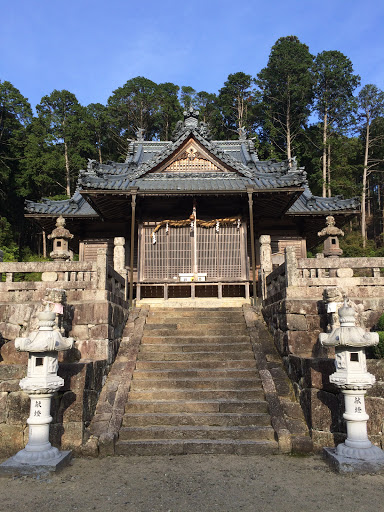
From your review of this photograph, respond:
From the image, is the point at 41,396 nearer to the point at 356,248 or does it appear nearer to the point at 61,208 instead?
the point at 61,208

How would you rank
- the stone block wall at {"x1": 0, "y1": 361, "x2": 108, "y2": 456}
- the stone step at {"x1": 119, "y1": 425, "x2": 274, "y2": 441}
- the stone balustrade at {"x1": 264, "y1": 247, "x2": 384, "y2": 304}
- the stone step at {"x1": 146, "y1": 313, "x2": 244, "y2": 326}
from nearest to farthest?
the stone block wall at {"x1": 0, "y1": 361, "x2": 108, "y2": 456} → the stone step at {"x1": 119, "y1": 425, "x2": 274, "y2": 441} → the stone balustrade at {"x1": 264, "y1": 247, "x2": 384, "y2": 304} → the stone step at {"x1": 146, "y1": 313, "x2": 244, "y2": 326}

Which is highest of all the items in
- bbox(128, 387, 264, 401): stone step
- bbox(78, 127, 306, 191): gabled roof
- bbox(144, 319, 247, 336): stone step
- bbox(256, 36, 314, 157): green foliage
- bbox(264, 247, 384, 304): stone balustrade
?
bbox(256, 36, 314, 157): green foliage

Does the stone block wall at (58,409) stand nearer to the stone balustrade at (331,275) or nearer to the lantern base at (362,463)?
the lantern base at (362,463)

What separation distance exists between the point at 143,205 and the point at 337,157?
27448mm

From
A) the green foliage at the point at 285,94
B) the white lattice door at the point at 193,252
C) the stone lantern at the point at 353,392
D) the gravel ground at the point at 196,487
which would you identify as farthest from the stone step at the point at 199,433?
the green foliage at the point at 285,94

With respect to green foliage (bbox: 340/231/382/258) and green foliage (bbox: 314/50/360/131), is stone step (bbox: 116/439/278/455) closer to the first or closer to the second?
green foliage (bbox: 340/231/382/258)

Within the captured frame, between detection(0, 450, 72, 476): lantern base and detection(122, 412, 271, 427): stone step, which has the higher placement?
detection(122, 412, 271, 427): stone step

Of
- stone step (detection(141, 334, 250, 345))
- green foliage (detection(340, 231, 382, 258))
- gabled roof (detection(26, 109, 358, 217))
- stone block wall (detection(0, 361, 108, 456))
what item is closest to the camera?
stone block wall (detection(0, 361, 108, 456))

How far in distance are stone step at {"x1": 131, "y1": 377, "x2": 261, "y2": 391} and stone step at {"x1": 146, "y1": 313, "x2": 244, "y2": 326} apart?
2.60m

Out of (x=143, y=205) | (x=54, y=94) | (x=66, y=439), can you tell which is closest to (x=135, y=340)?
(x=66, y=439)

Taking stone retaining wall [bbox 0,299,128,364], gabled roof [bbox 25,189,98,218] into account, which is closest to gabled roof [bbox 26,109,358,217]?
gabled roof [bbox 25,189,98,218]

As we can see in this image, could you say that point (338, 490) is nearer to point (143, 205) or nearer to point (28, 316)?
point (28, 316)

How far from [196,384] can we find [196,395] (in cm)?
35

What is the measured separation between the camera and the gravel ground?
459 centimetres
